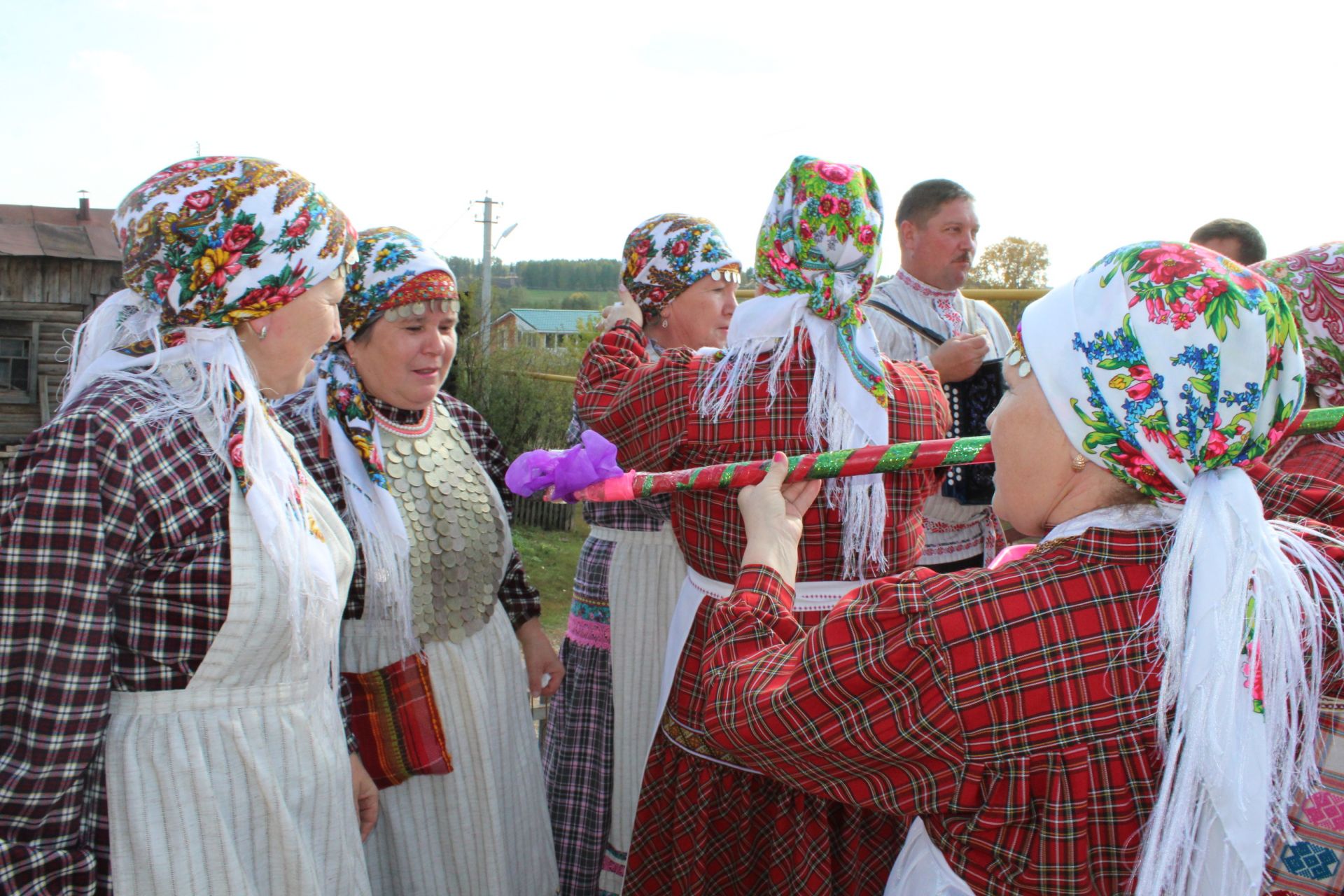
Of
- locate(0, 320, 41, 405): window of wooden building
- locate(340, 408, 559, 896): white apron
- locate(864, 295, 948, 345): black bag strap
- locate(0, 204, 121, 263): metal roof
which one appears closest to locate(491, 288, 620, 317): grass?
locate(0, 204, 121, 263): metal roof

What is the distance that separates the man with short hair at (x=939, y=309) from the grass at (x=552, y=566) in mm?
4530

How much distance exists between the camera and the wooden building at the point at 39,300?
13.0m

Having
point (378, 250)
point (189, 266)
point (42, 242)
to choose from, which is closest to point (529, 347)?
point (42, 242)

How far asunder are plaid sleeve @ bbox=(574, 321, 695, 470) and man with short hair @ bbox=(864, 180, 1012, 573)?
4.30 feet

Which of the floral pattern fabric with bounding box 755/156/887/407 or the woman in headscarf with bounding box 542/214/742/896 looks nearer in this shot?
the floral pattern fabric with bounding box 755/156/887/407

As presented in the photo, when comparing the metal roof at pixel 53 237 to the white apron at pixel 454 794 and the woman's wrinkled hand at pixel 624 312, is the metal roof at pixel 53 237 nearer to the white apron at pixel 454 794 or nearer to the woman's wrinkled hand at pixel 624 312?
the woman's wrinkled hand at pixel 624 312

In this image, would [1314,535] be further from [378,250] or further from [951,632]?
[378,250]

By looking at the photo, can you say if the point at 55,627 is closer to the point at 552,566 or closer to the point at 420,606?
the point at 420,606

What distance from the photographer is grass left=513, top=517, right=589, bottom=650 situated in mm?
8508

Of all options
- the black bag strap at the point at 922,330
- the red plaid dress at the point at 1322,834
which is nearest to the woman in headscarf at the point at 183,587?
the red plaid dress at the point at 1322,834

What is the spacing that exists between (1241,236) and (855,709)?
166 inches

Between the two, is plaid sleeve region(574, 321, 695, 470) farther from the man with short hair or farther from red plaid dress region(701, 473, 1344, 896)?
the man with short hair

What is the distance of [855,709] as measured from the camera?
132cm

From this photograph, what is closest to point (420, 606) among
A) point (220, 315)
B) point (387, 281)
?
point (387, 281)
